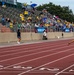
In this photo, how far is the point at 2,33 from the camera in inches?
1334

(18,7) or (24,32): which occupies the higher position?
(18,7)

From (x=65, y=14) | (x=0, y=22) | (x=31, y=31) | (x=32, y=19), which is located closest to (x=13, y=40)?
(x=0, y=22)

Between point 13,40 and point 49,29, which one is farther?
point 49,29

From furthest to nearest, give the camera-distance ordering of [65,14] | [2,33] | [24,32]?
[65,14] < [24,32] < [2,33]

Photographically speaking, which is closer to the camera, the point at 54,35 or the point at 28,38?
the point at 28,38

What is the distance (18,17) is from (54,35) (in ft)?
30.7

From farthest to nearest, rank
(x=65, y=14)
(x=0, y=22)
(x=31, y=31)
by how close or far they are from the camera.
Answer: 1. (x=65, y=14)
2. (x=31, y=31)
3. (x=0, y=22)

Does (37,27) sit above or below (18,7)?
below

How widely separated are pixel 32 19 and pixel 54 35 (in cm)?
472

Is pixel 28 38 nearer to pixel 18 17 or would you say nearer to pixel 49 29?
pixel 18 17

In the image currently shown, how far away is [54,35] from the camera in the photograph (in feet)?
171

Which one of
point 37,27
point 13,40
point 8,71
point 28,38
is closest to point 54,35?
point 37,27

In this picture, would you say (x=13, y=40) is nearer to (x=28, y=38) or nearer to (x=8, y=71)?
(x=28, y=38)

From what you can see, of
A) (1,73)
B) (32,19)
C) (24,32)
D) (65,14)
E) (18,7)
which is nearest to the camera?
(1,73)
